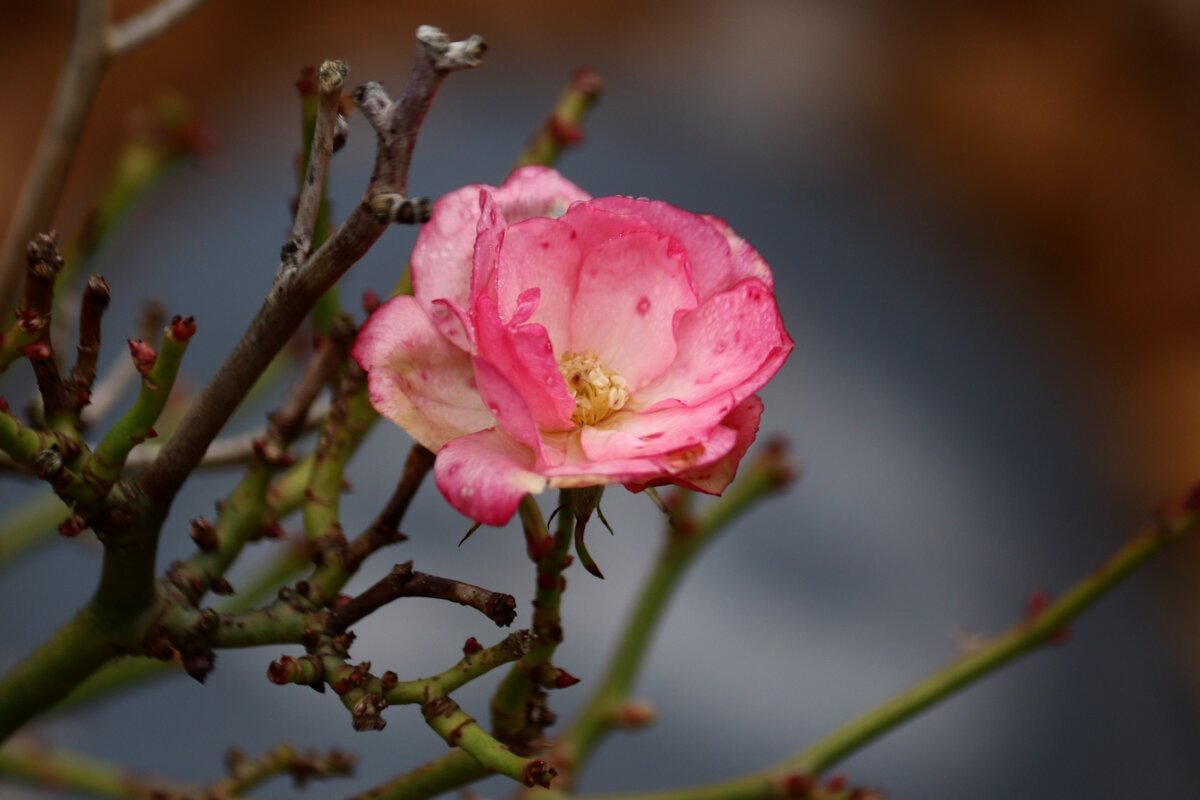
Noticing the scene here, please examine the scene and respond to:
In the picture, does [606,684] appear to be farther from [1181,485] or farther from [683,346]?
[1181,485]

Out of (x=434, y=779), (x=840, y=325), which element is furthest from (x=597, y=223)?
(x=840, y=325)

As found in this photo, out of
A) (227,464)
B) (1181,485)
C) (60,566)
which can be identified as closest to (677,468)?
(227,464)

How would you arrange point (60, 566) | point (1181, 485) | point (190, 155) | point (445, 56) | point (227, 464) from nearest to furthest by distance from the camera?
point (445, 56)
point (227, 464)
point (190, 155)
point (60, 566)
point (1181, 485)

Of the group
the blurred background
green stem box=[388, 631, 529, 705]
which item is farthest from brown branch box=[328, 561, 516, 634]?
the blurred background

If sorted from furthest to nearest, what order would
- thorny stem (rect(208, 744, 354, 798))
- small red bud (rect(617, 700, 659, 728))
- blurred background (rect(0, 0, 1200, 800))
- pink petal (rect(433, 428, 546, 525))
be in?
blurred background (rect(0, 0, 1200, 800)) → small red bud (rect(617, 700, 659, 728)) → thorny stem (rect(208, 744, 354, 798)) → pink petal (rect(433, 428, 546, 525))

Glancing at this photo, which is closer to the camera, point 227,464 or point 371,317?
point 371,317

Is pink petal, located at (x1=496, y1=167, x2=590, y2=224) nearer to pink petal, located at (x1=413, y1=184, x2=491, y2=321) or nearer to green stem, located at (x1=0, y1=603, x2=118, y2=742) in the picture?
pink petal, located at (x1=413, y1=184, x2=491, y2=321)
